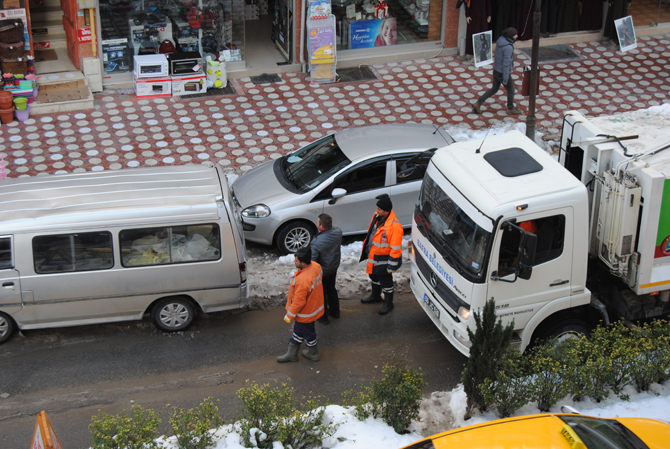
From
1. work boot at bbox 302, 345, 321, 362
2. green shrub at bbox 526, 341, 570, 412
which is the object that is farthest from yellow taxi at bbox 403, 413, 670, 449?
work boot at bbox 302, 345, 321, 362

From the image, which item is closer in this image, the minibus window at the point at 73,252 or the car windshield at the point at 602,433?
the car windshield at the point at 602,433

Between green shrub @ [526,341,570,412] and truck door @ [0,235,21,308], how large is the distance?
5619mm

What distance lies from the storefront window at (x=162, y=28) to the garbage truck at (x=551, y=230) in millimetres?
9225

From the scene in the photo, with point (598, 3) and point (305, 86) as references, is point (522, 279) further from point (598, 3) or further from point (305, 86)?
point (598, 3)

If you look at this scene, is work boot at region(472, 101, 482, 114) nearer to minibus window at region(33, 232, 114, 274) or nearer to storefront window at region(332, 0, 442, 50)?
storefront window at region(332, 0, 442, 50)

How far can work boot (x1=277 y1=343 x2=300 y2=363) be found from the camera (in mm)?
8367

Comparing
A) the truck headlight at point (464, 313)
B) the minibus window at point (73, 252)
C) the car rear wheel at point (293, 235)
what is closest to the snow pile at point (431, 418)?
the truck headlight at point (464, 313)

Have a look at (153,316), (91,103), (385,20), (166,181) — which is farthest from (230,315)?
(385,20)

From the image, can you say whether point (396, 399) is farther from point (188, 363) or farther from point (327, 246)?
point (188, 363)

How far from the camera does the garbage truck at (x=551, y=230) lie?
7.26 meters

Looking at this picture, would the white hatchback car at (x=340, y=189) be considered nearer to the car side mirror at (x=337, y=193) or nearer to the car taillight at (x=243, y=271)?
the car side mirror at (x=337, y=193)

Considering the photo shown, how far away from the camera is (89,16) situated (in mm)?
14484

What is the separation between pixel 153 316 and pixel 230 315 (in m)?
1.02

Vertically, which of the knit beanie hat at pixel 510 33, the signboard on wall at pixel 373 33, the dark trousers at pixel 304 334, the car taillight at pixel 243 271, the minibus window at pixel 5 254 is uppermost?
the knit beanie hat at pixel 510 33
